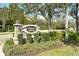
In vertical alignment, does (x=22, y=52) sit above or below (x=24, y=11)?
below

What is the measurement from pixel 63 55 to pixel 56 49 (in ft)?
3.35

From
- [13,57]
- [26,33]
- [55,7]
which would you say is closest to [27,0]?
[26,33]

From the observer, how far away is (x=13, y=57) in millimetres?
8102

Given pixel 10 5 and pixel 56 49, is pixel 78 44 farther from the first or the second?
pixel 10 5

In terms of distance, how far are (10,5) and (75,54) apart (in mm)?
6118

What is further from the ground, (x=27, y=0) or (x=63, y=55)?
(x=27, y=0)

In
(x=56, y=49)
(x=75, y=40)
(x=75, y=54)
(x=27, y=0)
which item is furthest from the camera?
(x=75, y=40)

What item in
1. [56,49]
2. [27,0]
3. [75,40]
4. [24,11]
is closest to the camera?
[56,49]

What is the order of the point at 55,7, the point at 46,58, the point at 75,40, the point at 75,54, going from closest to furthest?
the point at 46,58
the point at 75,54
the point at 75,40
the point at 55,7

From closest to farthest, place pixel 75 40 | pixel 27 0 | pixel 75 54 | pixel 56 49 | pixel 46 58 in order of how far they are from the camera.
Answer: pixel 46 58
pixel 75 54
pixel 56 49
pixel 27 0
pixel 75 40

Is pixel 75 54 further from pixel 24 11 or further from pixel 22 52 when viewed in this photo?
pixel 24 11

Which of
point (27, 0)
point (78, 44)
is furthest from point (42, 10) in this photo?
point (78, 44)

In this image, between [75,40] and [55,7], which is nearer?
[75,40]

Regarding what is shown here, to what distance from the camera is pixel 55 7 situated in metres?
12.6
